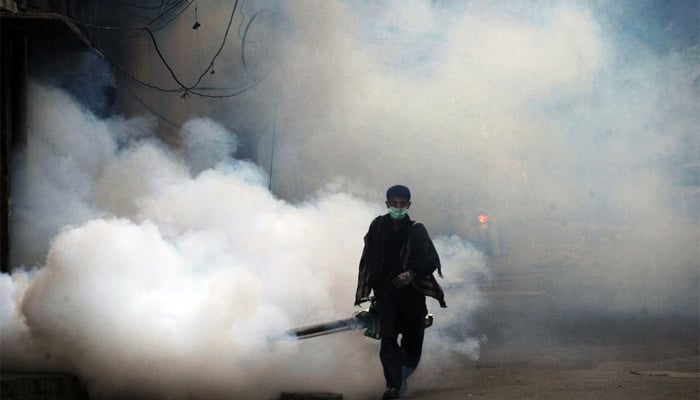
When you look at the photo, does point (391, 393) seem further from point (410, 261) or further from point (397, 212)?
Answer: point (397, 212)

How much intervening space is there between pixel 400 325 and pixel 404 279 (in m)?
0.42

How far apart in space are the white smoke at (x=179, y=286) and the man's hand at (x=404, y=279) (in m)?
0.73

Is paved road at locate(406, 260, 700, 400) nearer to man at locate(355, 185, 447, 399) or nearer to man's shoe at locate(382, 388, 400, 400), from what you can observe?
man's shoe at locate(382, 388, 400, 400)

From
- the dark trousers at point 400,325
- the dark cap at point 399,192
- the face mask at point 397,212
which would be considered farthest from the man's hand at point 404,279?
the dark cap at point 399,192

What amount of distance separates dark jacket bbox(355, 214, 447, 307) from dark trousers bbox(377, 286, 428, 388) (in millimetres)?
111

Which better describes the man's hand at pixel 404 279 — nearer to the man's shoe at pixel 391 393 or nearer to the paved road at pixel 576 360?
the man's shoe at pixel 391 393

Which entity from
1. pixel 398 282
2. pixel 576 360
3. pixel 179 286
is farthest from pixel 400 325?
pixel 576 360

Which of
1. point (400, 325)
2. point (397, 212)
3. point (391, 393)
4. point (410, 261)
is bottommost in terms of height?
point (391, 393)

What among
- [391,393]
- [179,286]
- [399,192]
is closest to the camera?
[391,393]

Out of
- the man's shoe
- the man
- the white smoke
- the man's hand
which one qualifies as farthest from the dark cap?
the man's shoe

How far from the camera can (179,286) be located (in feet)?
26.3

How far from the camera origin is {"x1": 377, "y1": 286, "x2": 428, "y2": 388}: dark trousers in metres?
7.54

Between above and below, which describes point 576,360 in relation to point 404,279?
below

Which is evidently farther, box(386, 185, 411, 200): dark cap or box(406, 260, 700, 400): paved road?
box(386, 185, 411, 200): dark cap
